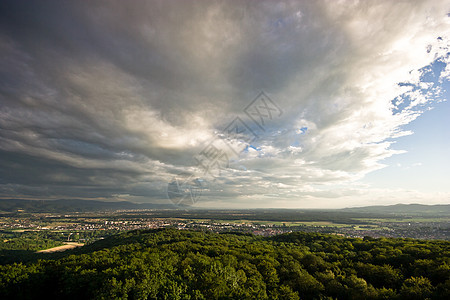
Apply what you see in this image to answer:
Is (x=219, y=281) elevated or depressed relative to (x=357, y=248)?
elevated

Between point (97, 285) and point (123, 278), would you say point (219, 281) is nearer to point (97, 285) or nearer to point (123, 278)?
point (123, 278)

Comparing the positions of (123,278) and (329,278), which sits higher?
(123,278)

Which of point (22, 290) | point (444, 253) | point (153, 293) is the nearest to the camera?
point (153, 293)

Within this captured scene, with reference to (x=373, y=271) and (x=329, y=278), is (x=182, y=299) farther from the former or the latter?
(x=373, y=271)

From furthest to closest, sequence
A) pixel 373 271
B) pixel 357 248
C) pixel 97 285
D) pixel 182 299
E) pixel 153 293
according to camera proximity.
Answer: pixel 357 248 → pixel 373 271 → pixel 97 285 → pixel 153 293 → pixel 182 299

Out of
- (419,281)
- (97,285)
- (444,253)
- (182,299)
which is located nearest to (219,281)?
(182,299)

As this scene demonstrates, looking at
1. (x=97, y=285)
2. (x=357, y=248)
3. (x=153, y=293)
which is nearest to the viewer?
(x=153, y=293)

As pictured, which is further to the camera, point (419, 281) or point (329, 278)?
point (329, 278)

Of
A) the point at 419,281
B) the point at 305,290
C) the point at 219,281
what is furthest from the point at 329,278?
the point at 219,281

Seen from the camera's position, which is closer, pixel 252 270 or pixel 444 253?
pixel 252 270
